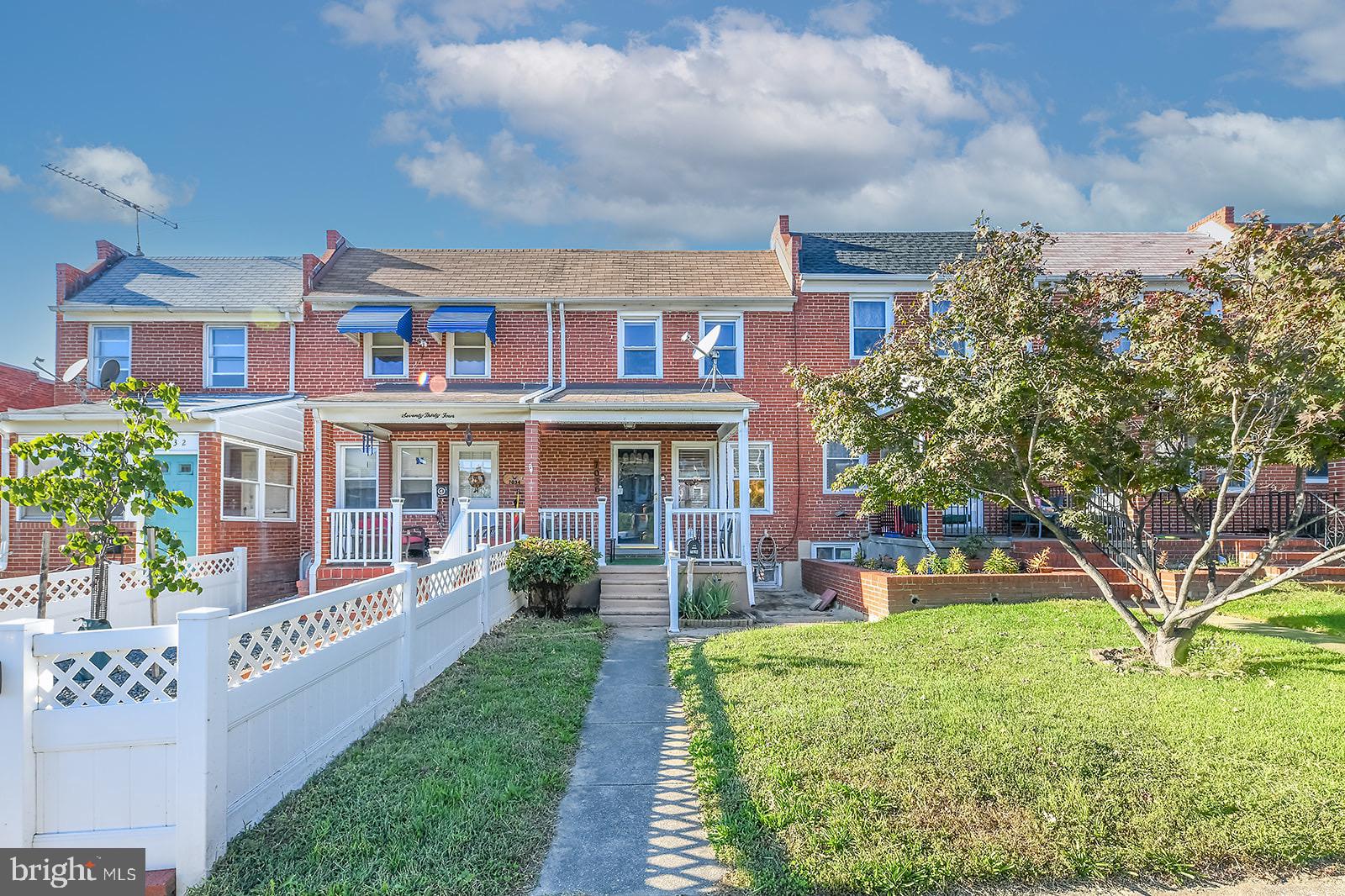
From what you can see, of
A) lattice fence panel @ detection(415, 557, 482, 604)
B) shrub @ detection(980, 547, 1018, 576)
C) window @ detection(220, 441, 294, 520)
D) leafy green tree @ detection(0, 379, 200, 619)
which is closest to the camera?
leafy green tree @ detection(0, 379, 200, 619)

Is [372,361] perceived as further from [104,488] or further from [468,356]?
[104,488]

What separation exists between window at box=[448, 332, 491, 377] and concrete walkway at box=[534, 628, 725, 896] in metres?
10.6

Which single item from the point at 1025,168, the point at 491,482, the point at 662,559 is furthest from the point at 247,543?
the point at 1025,168

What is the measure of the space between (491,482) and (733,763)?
477 inches

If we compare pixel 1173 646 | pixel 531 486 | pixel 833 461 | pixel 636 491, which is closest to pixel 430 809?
pixel 1173 646

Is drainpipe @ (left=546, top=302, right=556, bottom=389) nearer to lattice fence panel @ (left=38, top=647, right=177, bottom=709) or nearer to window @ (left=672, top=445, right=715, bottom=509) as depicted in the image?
window @ (left=672, top=445, right=715, bottom=509)

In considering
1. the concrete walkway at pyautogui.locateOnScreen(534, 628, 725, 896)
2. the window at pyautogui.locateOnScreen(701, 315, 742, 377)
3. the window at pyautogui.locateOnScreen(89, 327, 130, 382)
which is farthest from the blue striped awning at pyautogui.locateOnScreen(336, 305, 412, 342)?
the concrete walkway at pyautogui.locateOnScreen(534, 628, 725, 896)

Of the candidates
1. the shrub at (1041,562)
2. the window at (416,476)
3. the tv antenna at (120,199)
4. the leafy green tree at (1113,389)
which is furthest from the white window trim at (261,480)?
the shrub at (1041,562)

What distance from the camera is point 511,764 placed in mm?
5066

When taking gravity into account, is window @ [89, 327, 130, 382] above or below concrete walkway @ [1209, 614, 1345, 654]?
above

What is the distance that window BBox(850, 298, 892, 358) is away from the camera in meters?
16.4

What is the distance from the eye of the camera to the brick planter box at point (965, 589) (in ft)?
36.2

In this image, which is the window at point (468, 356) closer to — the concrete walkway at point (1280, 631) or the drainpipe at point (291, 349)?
the drainpipe at point (291, 349)

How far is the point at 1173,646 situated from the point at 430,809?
281 inches
